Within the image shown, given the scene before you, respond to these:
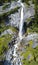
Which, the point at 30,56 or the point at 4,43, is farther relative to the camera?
the point at 4,43

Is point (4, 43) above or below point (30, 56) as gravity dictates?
below

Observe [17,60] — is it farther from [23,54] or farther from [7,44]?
[7,44]

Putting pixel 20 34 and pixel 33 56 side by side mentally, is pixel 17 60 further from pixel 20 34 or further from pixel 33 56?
pixel 20 34

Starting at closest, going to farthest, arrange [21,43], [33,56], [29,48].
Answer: [33,56] → [29,48] → [21,43]

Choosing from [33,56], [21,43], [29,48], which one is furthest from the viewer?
[21,43]

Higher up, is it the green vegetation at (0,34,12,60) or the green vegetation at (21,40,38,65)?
the green vegetation at (21,40,38,65)

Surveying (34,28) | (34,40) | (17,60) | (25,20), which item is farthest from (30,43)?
(25,20)

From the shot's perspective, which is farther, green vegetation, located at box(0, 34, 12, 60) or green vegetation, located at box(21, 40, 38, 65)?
green vegetation, located at box(0, 34, 12, 60)

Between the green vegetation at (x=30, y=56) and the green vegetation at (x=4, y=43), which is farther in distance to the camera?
the green vegetation at (x=4, y=43)

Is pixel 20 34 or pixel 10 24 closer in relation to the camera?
pixel 20 34

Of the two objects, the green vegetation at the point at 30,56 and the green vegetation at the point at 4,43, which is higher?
the green vegetation at the point at 30,56

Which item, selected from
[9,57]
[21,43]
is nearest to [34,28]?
[21,43]
